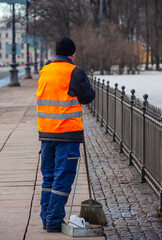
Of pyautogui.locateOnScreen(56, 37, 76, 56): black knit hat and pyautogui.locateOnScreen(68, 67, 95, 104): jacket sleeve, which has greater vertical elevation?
pyautogui.locateOnScreen(56, 37, 76, 56): black knit hat

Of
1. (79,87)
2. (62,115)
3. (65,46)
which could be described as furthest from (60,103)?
(65,46)

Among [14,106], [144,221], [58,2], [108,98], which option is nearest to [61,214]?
[144,221]

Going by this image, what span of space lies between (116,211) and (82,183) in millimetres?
1335

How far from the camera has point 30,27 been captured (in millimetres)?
60469

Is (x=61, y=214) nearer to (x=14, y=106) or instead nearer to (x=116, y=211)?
(x=116, y=211)

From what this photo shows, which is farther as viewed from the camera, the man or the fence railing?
the fence railing

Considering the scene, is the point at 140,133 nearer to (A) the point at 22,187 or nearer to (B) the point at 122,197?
(B) the point at 122,197

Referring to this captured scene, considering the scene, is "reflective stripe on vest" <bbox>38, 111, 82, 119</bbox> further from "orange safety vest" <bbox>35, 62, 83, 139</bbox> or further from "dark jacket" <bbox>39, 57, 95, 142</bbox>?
"dark jacket" <bbox>39, 57, 95, 142</bbox>

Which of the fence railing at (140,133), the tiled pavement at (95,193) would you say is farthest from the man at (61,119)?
the fence railing at (140,133)

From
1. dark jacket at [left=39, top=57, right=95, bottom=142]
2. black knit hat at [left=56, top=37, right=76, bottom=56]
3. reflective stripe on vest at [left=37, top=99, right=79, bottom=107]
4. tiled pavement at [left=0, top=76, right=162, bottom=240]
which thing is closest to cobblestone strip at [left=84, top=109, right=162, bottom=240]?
tiled pavement at [left=0, top=76, right=162, bottom=240]

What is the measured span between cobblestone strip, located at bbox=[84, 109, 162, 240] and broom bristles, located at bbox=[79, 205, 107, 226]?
12 cm

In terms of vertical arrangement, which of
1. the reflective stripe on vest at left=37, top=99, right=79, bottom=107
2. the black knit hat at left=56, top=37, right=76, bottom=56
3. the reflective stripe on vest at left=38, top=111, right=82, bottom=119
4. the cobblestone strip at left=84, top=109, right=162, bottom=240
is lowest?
the cobblestone strip at left=84, top=109, right=162, bottom=240

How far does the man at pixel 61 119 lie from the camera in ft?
16.3

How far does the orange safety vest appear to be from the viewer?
4957 millimetres
